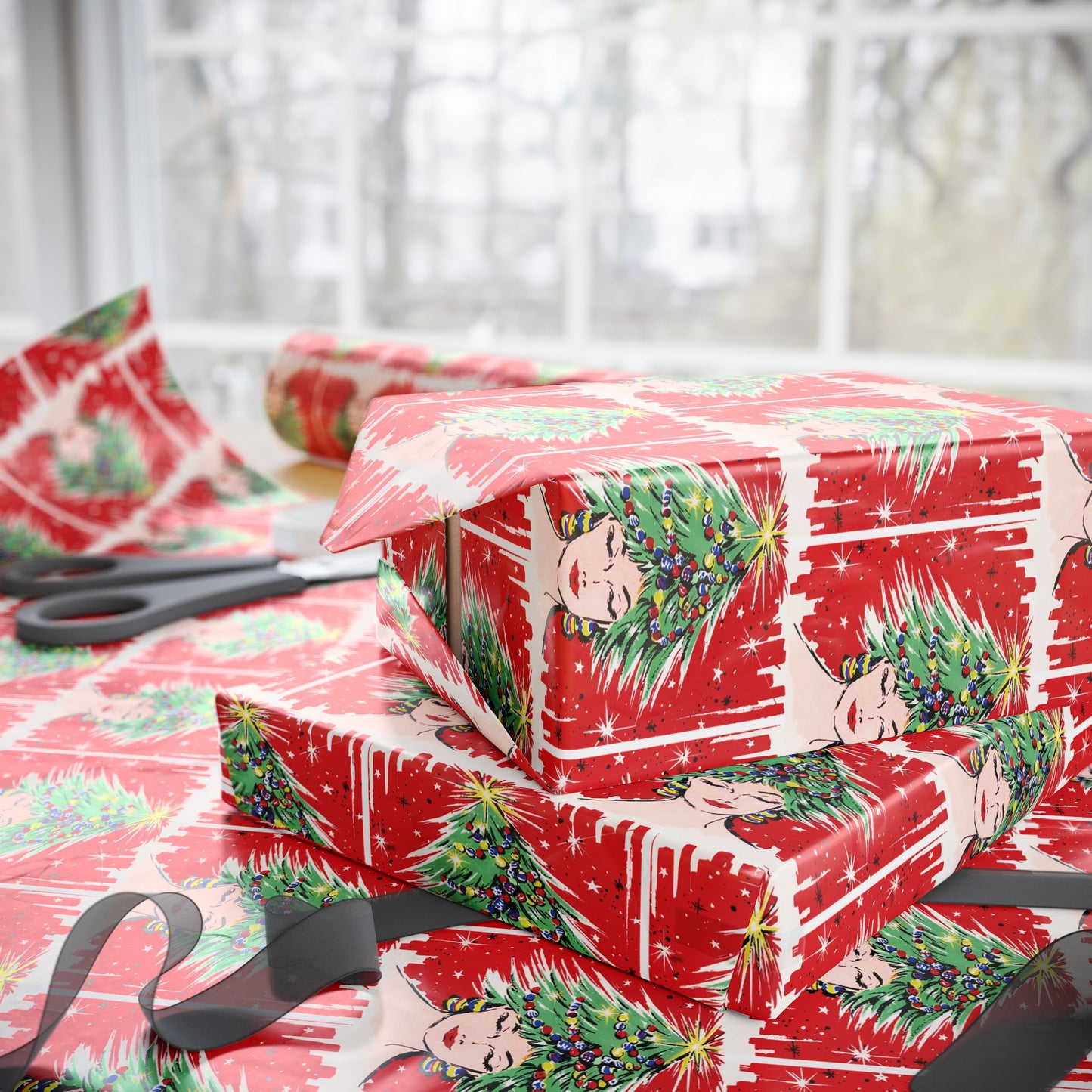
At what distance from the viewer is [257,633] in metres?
0.56

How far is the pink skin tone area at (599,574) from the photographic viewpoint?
30 centimetres

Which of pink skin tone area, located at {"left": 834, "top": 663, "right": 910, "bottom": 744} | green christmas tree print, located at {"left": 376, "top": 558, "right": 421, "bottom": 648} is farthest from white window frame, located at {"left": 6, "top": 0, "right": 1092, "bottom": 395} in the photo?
pink skin tone area, located at {"left": 834, "top": 663, "right": 910, "bottom": 744}

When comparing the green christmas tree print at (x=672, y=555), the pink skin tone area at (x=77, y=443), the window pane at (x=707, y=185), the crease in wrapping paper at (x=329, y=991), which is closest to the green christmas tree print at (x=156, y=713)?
the crease in wrapping paper at (x=329, y=991)

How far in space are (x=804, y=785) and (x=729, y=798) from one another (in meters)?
0.03

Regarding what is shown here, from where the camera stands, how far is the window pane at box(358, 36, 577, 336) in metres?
2.00

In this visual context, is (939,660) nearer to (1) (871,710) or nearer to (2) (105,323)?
(1) (871,710)

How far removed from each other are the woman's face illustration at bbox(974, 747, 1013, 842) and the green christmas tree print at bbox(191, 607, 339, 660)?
0.32m

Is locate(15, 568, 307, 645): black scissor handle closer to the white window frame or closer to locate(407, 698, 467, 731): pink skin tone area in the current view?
locate(407, 698, 467, 731): pink skin tone area

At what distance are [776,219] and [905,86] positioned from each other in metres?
0.30

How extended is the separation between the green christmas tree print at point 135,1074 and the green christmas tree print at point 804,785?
135 millimetres

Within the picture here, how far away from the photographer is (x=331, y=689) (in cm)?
38

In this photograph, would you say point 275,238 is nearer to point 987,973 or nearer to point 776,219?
point 776,219

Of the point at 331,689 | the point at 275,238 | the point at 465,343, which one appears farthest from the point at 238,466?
the point at 275,238

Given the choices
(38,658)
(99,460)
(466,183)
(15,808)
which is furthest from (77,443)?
(466,183)
